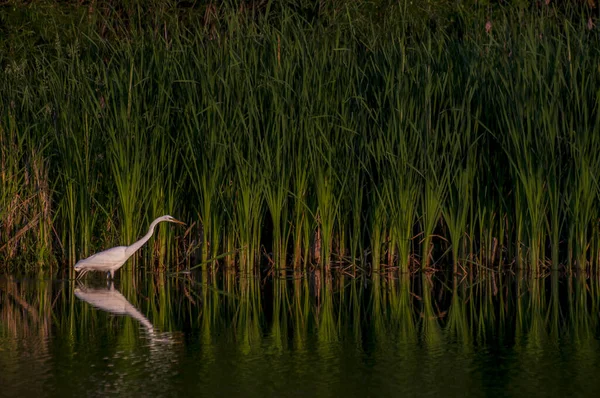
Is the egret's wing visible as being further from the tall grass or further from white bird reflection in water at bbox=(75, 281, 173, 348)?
the tall grass

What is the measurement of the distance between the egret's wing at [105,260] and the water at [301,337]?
215mm

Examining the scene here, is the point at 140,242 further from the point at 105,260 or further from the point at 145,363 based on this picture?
the point at 145,363

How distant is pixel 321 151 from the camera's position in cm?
1044

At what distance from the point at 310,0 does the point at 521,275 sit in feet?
20.6

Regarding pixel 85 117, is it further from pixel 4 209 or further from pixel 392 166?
pixel 392 166

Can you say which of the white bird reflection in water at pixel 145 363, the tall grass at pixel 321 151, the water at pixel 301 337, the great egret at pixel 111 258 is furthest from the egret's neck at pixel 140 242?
the white bird reflection in water at pixel 145 363

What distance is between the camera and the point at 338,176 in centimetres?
1068

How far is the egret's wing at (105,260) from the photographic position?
10047 mm

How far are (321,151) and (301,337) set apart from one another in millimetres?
3262

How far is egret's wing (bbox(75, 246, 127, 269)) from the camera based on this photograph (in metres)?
10.0

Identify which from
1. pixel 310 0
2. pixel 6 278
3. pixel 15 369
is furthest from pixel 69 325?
pixel 310 0

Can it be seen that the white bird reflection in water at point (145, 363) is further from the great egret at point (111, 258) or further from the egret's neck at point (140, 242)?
the egret's neck at point (140, 242)

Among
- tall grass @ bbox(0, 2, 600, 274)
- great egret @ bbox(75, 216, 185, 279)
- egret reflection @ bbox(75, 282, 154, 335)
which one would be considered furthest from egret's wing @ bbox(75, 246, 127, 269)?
tall grass @ bbox(0, 2, 600, 274)

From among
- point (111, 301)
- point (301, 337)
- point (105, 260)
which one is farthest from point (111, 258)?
point (301, 337)
